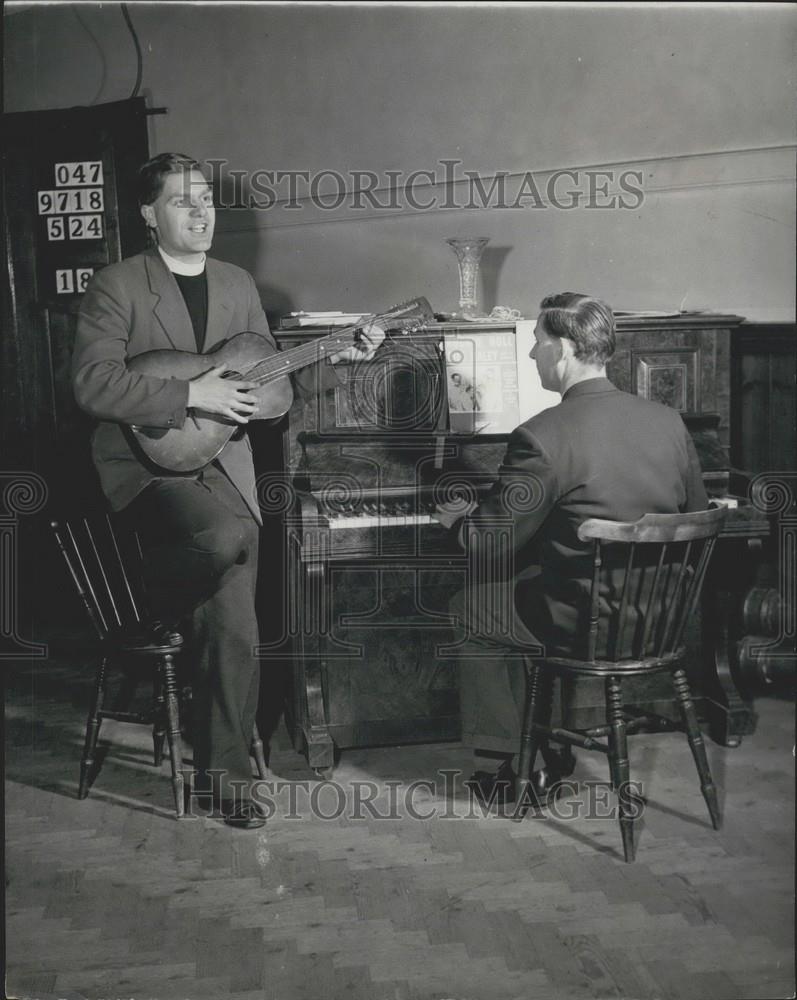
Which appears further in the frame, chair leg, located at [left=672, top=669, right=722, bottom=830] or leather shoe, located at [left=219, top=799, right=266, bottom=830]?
leather shoe, located at [left=219, top=799, right=266, bottom=830]

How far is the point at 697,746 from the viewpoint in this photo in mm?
3385

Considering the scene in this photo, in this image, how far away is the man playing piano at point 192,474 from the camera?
3.55m

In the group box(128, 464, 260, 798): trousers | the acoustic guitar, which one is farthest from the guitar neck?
box(128, 464, 260, 798): trousers

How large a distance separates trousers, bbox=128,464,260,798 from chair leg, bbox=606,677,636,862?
45.1 inches

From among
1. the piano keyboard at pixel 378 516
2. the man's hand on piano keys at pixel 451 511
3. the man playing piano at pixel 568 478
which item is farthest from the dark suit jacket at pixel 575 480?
the piano keyboard at pixel 378 516

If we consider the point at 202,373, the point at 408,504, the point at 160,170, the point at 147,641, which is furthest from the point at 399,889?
the point at 160,170

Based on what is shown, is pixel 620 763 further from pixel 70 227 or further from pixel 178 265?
pixel 70 227

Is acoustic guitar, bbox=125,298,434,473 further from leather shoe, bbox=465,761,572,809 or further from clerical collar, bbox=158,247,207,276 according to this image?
leather shoe, bbox=465,761,572,809

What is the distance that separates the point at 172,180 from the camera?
3.71m

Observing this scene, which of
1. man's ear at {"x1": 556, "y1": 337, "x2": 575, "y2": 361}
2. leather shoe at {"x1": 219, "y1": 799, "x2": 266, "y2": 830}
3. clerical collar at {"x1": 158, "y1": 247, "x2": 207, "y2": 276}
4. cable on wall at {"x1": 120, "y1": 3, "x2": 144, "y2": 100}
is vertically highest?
cable on wall at {"x1": 120, "y1": 3, "x2": 144, "y2": 100}

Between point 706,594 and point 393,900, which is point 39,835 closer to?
point 393,900

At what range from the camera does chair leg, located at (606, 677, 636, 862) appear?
3.21 meters

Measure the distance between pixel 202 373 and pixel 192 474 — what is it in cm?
34

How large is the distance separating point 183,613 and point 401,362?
47.3 inches
